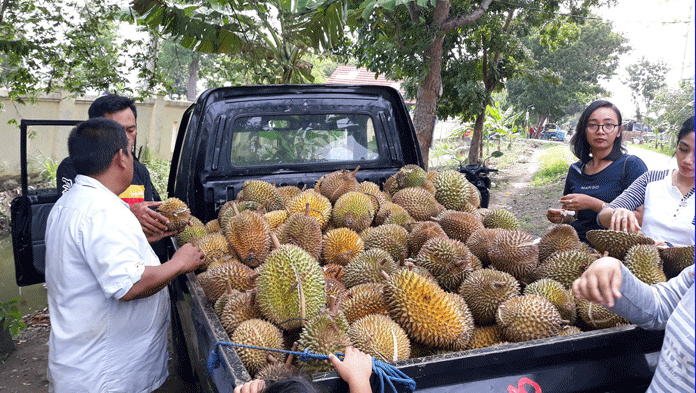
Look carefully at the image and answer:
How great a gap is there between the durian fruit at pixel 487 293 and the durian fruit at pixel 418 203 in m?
0.93

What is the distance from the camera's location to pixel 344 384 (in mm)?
1327

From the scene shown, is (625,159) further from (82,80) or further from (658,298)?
(82,80)

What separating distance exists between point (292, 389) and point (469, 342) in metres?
0.81

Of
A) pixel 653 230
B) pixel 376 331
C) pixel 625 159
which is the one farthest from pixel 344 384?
pixel 625 159

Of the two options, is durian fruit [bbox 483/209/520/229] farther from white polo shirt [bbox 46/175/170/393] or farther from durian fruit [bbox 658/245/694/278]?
white polo shirt [bbox 46/175/170/393]

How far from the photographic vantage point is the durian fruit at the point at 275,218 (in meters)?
2.74

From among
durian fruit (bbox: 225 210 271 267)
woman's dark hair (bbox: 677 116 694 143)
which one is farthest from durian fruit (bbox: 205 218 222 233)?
woman's dark hair (bbox: 677 116 694 143)

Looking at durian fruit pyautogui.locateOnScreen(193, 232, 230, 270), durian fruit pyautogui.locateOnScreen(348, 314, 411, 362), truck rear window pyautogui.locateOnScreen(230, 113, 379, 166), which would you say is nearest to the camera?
durian fruit pyautogui.locateOnScreen(348, 314, 411, 362)

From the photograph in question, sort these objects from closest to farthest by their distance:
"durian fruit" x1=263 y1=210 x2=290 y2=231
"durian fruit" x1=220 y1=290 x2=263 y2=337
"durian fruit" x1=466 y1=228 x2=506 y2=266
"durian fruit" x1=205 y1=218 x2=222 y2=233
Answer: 1. "durian fruit" x1=220 y1=290 x2=263 y2=337
2. "durian fruit" x1=466 y1=228 x2=506 y2=266
3. "durian fruit" x1=263 y1=210 x2=290 y2=231
4. "durian fruit" x1=205 y1=218 x2=222 y2=233

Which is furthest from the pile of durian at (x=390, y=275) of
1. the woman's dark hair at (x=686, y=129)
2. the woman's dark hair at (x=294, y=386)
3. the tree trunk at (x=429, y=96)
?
the tree trunk at (x=429, y=96)

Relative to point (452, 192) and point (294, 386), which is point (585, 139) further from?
point (294, 386)

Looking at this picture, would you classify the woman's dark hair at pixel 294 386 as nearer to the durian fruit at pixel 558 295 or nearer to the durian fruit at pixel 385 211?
the durian fruit at pixel 558 295

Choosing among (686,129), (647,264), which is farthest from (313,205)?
(686,129)

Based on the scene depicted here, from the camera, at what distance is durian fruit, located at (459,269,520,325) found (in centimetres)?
191
